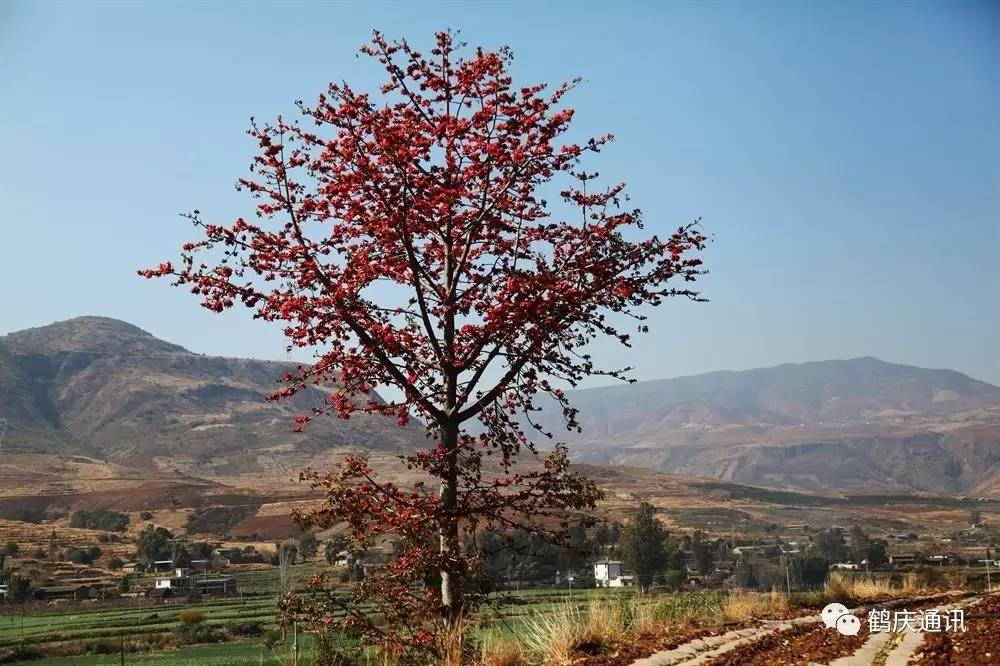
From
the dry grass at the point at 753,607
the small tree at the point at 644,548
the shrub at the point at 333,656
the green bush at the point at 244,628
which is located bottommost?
the green bush at the point at 244,628

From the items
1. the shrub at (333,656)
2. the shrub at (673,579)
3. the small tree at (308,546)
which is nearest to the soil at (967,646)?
the shrub at (333,656)

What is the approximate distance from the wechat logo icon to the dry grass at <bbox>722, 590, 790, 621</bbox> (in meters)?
1.34

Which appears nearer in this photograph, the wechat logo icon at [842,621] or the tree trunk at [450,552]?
the tree trunk at [450,552]

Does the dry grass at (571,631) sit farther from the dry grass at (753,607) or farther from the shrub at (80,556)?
the shrub at (80,556)

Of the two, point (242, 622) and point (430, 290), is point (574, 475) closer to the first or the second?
point (430, 290)

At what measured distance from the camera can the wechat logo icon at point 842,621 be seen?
1115 centimetres

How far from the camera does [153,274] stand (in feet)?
27.1

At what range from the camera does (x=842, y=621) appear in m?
11.8

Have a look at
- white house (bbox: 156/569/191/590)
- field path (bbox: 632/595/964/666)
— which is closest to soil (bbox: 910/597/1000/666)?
field path (bbox: 632/595/964/666)

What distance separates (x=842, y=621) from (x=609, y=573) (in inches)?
2106

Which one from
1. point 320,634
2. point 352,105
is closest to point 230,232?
point 352,105

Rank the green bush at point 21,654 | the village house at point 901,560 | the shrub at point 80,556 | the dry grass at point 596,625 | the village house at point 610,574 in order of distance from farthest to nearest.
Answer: the shrub at point 80,556
the village house at point 901,560
the village house at point 610,574
the green bush at point 21,654
the dry grass at point 596,625

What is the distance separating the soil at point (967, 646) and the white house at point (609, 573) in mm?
50649

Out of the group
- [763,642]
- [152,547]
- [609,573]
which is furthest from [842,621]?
[152,547]
